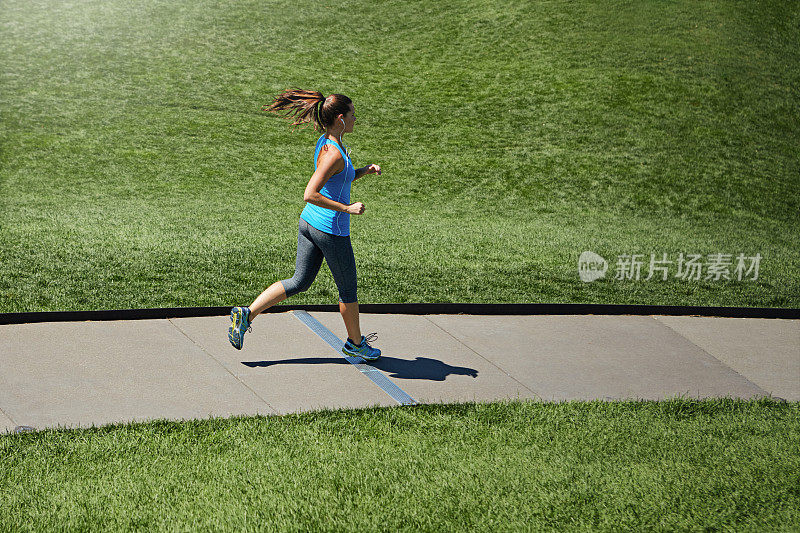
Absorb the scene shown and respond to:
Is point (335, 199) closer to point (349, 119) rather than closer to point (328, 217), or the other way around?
point (328, 217)

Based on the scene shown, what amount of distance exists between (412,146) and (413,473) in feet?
41.1

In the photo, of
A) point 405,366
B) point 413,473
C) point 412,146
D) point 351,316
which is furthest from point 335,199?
point 412,146

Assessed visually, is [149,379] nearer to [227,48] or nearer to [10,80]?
[10,80]

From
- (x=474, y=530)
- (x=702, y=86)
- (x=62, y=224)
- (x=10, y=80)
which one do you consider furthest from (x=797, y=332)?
(x=10, y=80)

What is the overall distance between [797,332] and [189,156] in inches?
431

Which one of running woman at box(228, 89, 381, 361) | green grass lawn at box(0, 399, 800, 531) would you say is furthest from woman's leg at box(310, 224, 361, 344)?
green grass lawn at box(0, 399, 800, 531)

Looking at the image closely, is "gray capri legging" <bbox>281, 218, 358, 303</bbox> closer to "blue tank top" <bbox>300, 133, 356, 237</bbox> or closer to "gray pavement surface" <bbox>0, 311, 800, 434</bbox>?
"blue tank top" <bbox>300, 133, 356, 237</bbox>

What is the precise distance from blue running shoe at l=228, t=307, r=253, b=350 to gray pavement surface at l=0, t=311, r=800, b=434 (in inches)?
5.0

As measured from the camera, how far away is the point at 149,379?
5.16m

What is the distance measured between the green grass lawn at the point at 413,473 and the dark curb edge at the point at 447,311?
79.8 inches

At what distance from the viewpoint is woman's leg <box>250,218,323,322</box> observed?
552cm

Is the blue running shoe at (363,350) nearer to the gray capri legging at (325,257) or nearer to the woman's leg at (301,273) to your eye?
the gray capri legging at (325,257)

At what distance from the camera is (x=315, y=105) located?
18.0 feet

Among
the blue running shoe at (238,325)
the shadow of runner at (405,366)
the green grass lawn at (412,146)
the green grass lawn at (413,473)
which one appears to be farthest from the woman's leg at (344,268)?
the green grass lawn at (412,146)
